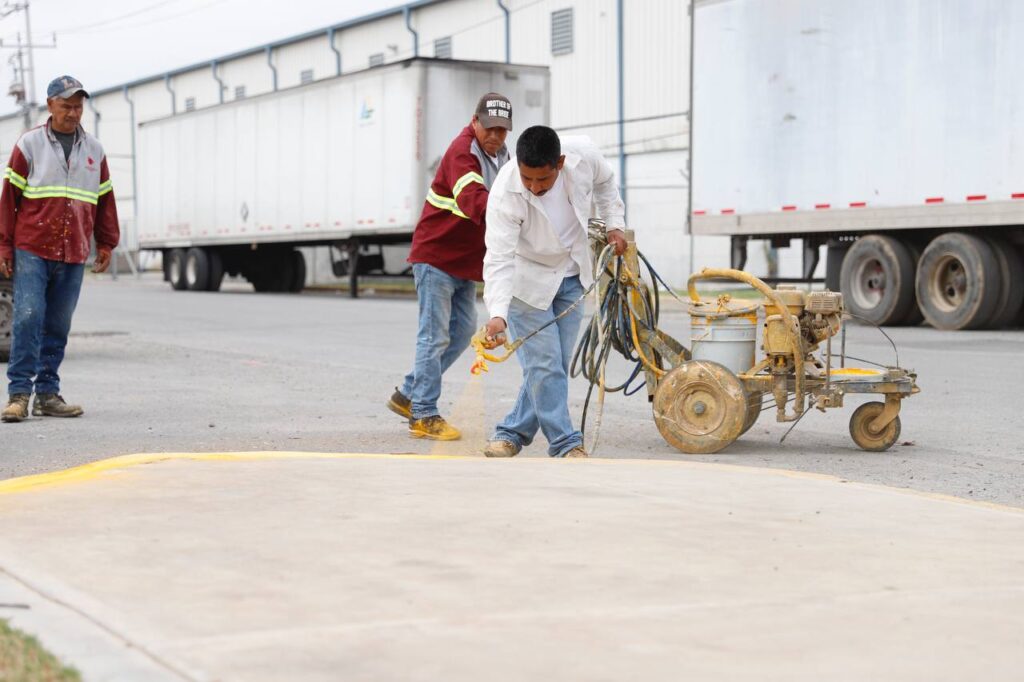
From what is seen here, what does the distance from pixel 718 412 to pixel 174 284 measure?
30490mm

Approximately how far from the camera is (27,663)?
3.41 metres

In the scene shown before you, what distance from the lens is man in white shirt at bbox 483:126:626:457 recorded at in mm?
7188

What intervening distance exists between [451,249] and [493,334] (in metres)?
1.69

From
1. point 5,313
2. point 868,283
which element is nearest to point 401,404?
point 5,313

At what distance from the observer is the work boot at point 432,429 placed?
8.62m

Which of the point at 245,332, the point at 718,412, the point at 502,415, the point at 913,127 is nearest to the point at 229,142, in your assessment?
the point at 245,332

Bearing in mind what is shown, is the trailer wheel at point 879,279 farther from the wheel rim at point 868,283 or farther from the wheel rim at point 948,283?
the wheel rim at point 948,283

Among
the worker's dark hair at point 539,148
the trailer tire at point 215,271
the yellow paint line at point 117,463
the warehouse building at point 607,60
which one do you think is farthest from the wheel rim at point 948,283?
the trailer tire at point 215,271

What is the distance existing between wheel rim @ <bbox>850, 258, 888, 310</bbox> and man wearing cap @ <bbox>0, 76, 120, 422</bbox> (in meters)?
12.3

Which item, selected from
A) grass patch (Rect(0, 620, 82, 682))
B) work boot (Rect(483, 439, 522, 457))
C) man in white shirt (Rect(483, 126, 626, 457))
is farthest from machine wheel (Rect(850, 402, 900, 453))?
grass patch (Rect(0, 620, 82, 682))

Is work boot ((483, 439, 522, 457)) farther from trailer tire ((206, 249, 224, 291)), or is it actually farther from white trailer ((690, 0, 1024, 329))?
trailer tire ((206, 249, 224, 291))

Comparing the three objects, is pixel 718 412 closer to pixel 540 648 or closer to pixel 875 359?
pixel 540 648

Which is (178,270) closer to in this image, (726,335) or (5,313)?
(5,313)

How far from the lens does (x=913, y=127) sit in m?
18.4
